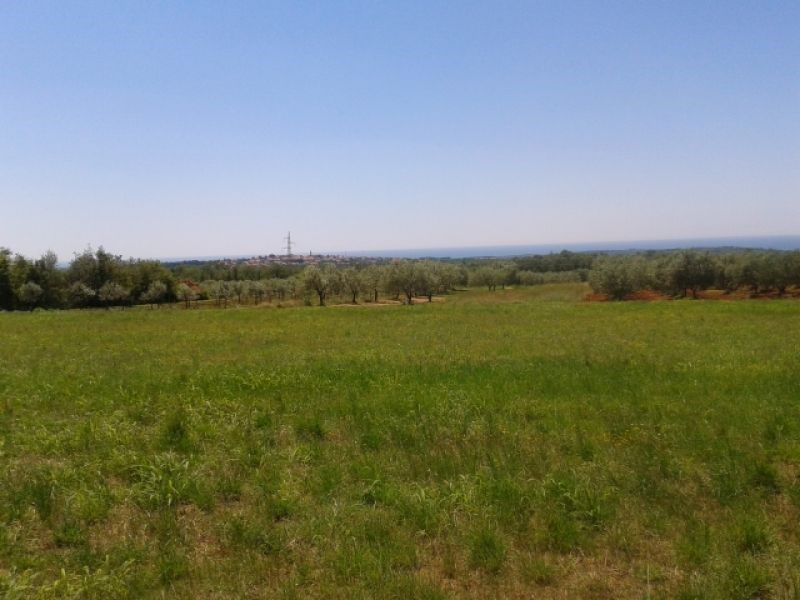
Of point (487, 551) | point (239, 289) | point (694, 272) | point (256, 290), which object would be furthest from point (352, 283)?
point (487, 551)

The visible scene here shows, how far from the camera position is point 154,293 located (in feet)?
272

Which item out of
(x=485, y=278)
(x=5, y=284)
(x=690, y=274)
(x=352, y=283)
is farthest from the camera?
(x=485, y=278)

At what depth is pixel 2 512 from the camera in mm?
5312

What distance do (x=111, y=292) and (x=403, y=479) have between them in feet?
253

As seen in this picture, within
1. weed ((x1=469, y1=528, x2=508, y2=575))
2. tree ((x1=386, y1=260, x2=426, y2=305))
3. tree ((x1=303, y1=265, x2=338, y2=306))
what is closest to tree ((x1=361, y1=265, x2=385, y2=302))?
tree ((x1=386, y1=260, x2=426, y2=305))

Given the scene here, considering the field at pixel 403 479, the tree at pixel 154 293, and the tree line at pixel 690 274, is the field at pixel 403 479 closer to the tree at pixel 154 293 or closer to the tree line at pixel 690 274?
the tree line at pixel 690 274

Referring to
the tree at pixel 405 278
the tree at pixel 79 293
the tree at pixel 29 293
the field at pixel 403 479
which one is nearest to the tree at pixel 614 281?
the tree at pixel 405 278

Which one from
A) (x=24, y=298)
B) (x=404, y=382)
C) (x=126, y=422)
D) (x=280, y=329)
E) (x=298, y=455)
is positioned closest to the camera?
(x=298, y=455)

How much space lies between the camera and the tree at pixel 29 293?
67000 mm

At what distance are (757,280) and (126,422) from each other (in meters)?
86.0

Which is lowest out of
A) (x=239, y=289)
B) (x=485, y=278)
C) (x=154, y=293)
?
(x=485, y=278)

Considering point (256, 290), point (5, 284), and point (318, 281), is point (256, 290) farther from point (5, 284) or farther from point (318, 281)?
point (5, 284)

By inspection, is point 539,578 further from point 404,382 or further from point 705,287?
point 705,287

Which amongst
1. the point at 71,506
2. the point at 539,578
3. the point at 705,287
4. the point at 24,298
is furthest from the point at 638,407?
the point at 705,287
